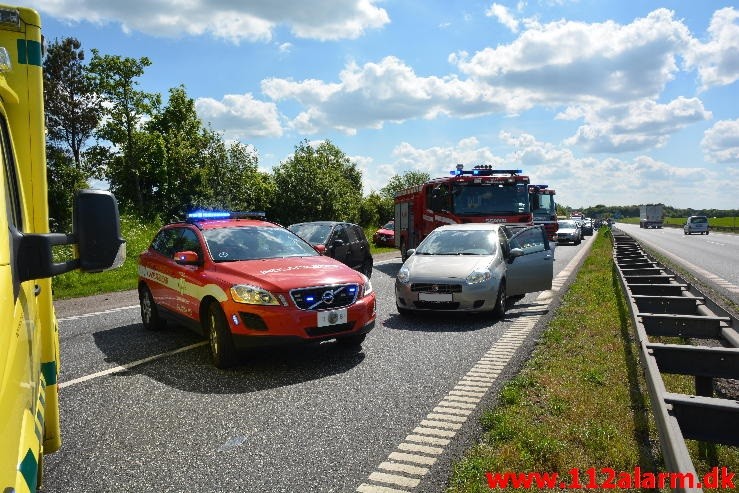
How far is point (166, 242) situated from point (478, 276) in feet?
15.4

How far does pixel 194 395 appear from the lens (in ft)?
17.5

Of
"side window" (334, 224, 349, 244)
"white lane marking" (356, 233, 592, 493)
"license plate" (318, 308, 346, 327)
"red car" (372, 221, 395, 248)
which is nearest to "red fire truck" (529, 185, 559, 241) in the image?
"red car" (372, 221, 395, 248)

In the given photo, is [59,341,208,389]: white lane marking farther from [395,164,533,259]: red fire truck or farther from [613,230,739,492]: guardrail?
[395,164,533,259]: red fire truck

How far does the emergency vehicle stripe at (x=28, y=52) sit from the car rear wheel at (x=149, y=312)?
544cm

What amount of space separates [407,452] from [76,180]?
37733 millimetres

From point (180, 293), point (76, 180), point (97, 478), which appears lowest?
point (97, 478)

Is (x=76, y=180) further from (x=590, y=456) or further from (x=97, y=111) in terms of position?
(x=590, y=456)

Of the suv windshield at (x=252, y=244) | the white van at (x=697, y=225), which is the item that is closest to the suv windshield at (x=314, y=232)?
the suv windshield at (x=252, y=244)

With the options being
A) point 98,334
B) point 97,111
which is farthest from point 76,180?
point 98,334

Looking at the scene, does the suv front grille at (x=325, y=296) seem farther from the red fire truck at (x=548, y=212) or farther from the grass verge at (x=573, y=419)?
the red fire truck at (x=548, y=212)

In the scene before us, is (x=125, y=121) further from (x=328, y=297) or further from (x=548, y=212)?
(x=328, y=297)

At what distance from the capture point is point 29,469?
1.90 meters

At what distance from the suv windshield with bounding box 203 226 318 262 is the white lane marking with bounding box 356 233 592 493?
2.72 m

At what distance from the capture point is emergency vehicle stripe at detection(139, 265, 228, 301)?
629 cm
